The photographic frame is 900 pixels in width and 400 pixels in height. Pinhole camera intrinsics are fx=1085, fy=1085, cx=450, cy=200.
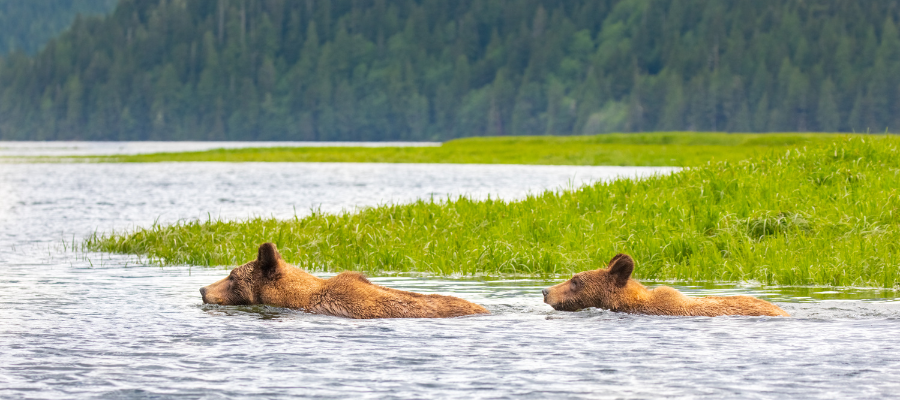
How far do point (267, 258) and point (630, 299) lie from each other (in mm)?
4986

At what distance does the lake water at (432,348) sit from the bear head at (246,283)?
0.27 metres

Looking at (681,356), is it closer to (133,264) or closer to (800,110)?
(133,264)

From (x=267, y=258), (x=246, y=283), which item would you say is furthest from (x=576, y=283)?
(x=246, y=283)

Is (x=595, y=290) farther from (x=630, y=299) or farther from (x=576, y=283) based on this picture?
(x=630, y=299)

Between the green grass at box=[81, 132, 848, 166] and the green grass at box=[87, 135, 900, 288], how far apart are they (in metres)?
50.6

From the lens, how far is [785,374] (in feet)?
37.6

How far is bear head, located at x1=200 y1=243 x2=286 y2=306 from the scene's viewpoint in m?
15.0

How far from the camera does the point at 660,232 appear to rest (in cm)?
2198

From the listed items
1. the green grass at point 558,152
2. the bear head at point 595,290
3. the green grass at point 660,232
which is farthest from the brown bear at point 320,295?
the green grass at point 558,152

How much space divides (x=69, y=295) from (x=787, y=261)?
12.5m

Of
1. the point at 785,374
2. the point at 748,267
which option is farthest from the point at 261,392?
the point at 748,267

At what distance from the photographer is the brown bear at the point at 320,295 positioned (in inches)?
579

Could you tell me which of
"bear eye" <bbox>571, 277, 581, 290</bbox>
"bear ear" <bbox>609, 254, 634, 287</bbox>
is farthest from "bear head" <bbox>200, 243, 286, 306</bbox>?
"bear ear" <bbox>609, 254, 634, 287</bbox>

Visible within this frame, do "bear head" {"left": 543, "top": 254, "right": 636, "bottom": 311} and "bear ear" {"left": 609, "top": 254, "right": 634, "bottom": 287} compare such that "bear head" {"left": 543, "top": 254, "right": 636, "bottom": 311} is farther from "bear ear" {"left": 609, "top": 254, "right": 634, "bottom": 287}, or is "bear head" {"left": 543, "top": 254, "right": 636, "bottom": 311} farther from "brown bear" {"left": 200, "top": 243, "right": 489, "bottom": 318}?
"brown bear" {"left": 200, "top": 243, "right": 489, "bottom": 318}
